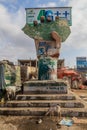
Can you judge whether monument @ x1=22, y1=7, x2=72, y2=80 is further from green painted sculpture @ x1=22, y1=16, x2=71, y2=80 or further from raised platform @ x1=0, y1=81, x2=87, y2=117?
raised platform @ x1=0, y1=81, x2=87, y2=117

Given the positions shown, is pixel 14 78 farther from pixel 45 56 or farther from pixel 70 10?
pixel 70 10

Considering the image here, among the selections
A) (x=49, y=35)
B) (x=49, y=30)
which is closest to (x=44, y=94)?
(x=49, y=35)

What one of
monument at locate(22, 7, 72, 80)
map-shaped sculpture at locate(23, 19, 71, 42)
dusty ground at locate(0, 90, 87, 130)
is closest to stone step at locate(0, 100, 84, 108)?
dusty ground at locate(0, 90, 87, 130)

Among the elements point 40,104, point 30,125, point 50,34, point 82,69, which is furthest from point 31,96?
point 82,69

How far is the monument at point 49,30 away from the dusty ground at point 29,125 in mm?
3016

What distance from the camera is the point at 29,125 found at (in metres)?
8.81

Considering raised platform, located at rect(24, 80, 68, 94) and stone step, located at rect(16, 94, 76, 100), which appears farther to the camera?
raised platform, located at rect(24, 80, 68, 94)

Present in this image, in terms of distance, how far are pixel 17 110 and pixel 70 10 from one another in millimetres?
5760

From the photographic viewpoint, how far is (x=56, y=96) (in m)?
10.4

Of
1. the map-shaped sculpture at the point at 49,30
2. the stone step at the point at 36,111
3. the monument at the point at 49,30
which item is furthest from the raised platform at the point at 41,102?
the map-shaped sculpture at the point at 49,30

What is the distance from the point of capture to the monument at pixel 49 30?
12.1m

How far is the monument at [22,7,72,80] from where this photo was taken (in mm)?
12148

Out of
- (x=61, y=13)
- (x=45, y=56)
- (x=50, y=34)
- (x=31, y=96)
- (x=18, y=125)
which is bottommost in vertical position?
(x=18, y=125)

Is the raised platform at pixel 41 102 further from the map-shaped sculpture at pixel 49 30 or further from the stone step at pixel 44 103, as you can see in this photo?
the map-shaped sculpture at pixel 49 30
